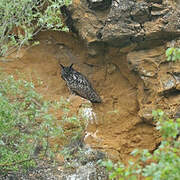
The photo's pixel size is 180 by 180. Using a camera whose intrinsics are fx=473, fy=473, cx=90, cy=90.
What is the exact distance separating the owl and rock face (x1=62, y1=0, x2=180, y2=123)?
3.21 ft

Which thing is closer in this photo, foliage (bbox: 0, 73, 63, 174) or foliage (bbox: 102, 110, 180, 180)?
foliage (bbox: 102, 110, 180, 180)

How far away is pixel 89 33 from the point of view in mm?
8438

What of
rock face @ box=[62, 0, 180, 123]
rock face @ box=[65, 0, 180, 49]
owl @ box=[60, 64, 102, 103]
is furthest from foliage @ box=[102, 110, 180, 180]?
owl @ box=[60, 64, 102, 103]

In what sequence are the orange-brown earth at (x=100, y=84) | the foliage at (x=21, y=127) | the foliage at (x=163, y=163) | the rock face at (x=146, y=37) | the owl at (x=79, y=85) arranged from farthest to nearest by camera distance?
1. the owl at (x=79, y=85)
2. the orange-brown earth at (x=100, y=84)
3. the rock face at (x=146, y=37)
4. the foliage at (x=21, y=127)
5. the foliage at (x=163, y=163)

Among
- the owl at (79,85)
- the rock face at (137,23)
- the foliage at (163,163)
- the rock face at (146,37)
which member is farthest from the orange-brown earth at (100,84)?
the foliage at (163,163)

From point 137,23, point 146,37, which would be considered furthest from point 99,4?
point 146,37

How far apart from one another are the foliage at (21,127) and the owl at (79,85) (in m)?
2.12

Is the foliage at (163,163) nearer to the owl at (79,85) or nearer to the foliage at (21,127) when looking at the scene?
the foliage at (21,127)

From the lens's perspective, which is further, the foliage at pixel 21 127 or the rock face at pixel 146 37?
the rock face at pixel 146 37

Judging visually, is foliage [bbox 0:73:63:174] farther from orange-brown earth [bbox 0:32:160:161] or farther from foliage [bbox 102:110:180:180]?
foliage [bbox 102:110:180:180]

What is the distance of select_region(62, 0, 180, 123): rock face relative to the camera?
26.0ft

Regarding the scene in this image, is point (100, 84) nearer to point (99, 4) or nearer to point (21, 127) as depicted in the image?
point (99, 4)

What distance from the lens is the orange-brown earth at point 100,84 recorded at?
27.0 feet

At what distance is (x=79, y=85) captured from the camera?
9.05 m
